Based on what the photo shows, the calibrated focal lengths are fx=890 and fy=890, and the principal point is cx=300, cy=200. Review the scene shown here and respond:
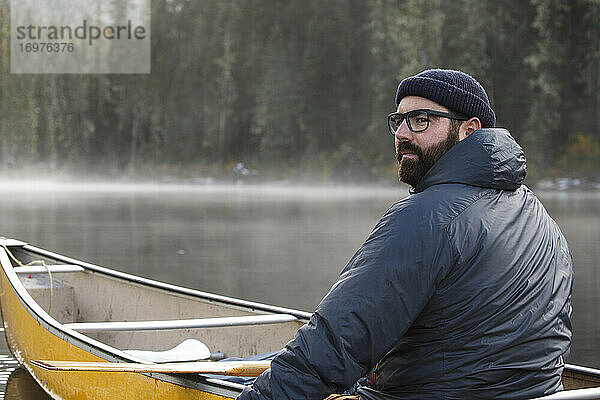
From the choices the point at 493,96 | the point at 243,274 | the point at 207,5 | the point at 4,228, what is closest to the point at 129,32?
the point at 207,5

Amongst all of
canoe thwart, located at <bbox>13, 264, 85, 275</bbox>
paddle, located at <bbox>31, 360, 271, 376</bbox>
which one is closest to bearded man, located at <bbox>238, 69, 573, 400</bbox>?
paddle, located at <bbox>31, 360, 271, 376</bbox>

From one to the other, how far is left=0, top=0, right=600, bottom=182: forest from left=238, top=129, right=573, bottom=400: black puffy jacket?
3400cm

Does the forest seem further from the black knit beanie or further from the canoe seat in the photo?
the black knit beanie

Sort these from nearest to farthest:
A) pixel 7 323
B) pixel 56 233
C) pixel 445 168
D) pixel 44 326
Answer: pixel 445 168 → pixel 44 326 → pixel 7 323 → pixel 56 233

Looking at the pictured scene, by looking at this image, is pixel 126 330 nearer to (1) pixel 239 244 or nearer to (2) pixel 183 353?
(2) pixel 183 353

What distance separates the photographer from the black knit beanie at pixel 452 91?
2.21 metres

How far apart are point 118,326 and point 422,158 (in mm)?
2649

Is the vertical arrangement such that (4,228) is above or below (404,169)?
below

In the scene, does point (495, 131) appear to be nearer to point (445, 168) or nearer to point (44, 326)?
point (445, 168)

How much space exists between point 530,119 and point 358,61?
13.0 metres

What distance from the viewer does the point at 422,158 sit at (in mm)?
2256

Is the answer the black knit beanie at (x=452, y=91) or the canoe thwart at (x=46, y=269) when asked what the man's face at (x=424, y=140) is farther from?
the canoe thwart at (x=46, y=269)

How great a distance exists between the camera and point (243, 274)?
1105cm

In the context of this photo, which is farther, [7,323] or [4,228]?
[4,228]
